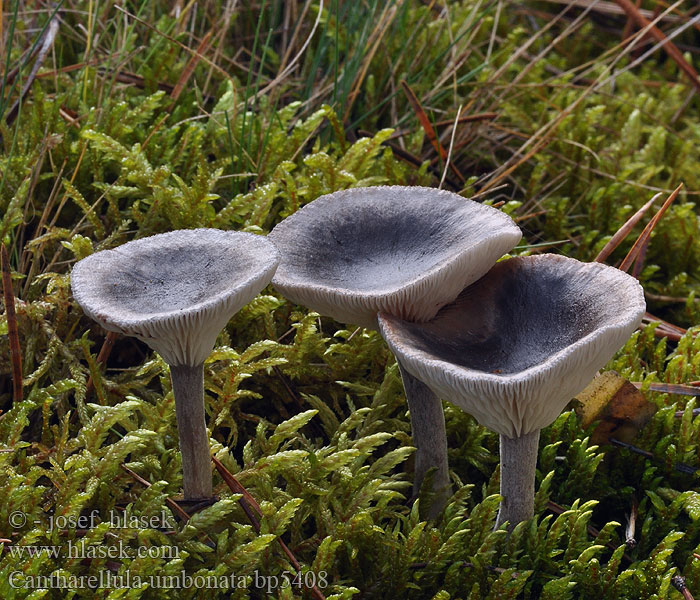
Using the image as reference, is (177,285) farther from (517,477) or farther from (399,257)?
(517,477)

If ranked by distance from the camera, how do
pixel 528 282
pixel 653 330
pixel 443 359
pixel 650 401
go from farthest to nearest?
pixel 653 330, pixel 650 401, pixel 528 282, pixel 443 359

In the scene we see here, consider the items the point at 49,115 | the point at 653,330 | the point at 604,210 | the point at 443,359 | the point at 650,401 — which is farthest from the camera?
the point at 604,210

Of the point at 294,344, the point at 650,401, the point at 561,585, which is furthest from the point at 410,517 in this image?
the point at 650,401

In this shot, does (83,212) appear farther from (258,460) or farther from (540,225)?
(540,225)

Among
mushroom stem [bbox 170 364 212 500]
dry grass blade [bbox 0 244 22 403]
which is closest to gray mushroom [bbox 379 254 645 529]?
mushroom stem [bbox 170 364 212 500]

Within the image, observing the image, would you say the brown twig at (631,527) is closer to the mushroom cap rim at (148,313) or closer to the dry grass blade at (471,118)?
the mushroom cap rim at (148,313)

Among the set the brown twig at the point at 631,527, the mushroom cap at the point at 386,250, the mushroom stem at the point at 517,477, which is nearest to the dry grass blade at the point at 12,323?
the mushroom cap at the point at 386,250
